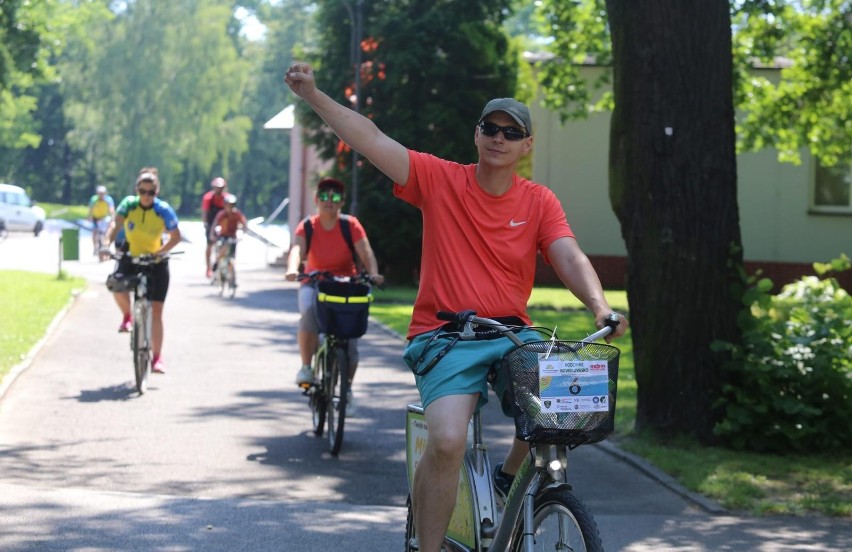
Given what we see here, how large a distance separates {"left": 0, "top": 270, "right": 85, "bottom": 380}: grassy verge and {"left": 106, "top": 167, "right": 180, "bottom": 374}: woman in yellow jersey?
1.40 m

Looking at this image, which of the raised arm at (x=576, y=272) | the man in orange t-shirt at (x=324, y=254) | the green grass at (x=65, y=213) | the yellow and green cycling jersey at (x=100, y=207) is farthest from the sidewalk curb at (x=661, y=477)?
the green grass at (x=65, y=213)

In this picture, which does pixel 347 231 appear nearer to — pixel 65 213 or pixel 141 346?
pixel 141 346

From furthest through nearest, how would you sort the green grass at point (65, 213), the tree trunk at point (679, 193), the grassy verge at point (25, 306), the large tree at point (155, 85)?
the large tree at point (155, 85)
the green grass at point (65, 213)
the grassy verge at point (25, 306)
the tree trunk at point (679, 193)

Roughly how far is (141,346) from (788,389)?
5647 millimetres

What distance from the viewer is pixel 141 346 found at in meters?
13.5

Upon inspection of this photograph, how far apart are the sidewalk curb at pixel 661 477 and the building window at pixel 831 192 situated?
22212 mm

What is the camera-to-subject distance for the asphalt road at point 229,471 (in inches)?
309

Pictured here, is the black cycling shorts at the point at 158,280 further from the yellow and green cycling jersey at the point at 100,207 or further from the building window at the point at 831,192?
the yellow and green cycling jersey at the point at 100,207

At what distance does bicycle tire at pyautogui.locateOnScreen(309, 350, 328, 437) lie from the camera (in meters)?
11.3

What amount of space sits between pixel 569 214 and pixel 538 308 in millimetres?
6421

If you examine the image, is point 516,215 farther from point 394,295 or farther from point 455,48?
point 455,48

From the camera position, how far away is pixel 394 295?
2897 cm

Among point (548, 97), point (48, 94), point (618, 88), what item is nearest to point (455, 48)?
point (548, 97)

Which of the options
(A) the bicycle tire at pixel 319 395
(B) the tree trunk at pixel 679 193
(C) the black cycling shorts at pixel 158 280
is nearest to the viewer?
(B) the tree trunk at pixel 679 193
